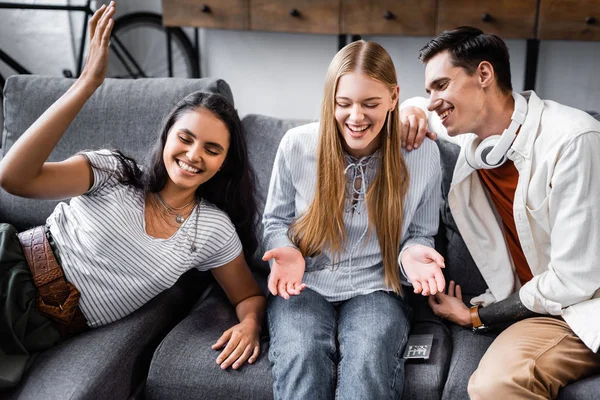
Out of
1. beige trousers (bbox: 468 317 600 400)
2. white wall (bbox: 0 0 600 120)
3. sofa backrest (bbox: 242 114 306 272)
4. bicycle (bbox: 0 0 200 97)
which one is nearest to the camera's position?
beige trousers (bbox: 468 317 600 400)

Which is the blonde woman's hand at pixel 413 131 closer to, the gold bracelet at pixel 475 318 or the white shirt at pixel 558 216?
the white shirt at pixel 558 216

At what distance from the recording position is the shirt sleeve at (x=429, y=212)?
171 cm

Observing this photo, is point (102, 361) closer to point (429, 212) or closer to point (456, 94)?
point (429, 212)

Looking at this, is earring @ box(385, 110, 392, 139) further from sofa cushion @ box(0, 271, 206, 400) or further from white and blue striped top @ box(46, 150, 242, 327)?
sofa cushion @ box(0, 271, 206, 400)

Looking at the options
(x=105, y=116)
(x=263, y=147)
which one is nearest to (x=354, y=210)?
(x=263, y=147)

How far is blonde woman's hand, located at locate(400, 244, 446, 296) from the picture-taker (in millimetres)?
1524

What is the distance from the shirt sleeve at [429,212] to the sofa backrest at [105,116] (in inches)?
27.2

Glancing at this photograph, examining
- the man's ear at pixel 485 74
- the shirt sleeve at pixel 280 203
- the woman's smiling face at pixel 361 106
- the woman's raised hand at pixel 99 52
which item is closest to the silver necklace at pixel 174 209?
the shirt sleeve at pixel 280 203

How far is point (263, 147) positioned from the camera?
2016 millimetres

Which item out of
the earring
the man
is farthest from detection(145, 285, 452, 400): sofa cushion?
the earring

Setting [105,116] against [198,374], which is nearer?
[198,374]

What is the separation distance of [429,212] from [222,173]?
1.80 ft

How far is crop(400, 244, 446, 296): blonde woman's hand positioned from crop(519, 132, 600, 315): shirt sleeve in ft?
0.76

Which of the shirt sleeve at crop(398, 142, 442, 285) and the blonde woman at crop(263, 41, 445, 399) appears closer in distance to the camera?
the blonde woman at crop(263, 41, 445, 399)
